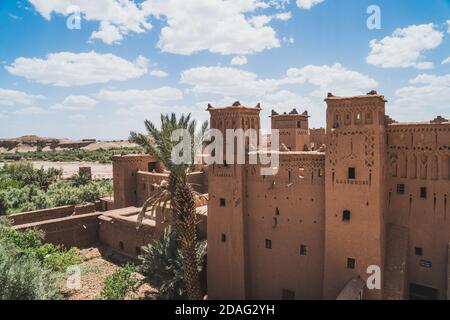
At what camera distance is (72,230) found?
24.2 m

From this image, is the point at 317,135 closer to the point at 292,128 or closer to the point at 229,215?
the point at 292,128

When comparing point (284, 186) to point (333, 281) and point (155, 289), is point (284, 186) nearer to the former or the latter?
point (333, 281)

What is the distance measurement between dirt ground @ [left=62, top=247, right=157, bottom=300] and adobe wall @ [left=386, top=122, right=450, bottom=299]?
1217 cm

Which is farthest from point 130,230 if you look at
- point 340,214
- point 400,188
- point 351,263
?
point 400,188

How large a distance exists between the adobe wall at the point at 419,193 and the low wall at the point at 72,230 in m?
19.3

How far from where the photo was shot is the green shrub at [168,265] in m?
16.2

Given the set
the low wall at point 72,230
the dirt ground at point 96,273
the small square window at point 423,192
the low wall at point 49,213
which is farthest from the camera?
the low wall at point 49,213

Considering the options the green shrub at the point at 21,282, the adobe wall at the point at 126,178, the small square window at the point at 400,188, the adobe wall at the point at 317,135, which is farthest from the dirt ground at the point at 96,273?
the adobe wall at the point at 317,135

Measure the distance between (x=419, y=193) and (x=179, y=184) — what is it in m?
10.1

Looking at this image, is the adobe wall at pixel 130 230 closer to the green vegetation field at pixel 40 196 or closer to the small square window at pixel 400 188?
the green vegetation field at pixel 40 196

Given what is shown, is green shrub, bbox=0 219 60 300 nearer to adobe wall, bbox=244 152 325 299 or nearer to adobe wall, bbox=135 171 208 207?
adobe wall, bbox=244 152 325 299

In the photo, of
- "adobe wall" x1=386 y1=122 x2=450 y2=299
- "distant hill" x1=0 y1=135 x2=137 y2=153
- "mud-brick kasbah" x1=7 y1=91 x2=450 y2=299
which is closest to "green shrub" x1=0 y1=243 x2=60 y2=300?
"mud-brick kasbah" x1=7 y1=91 x2=450 y2=299

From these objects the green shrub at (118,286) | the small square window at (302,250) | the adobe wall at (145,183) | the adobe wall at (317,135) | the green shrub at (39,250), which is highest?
the adobe wall at (317,135)

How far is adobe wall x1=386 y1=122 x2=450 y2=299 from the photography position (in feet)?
47.3
